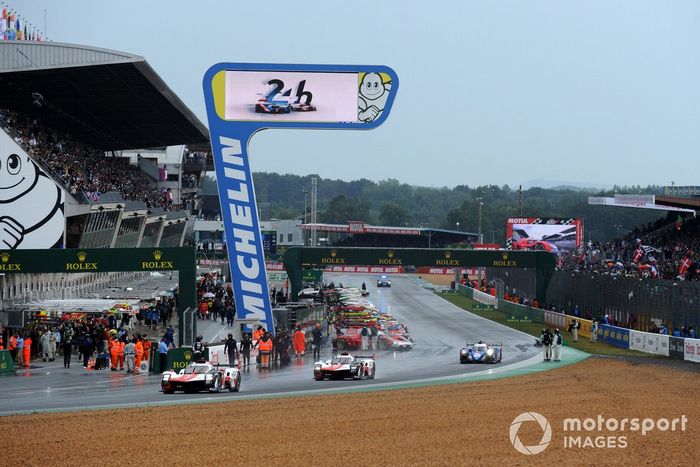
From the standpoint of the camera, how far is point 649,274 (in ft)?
188

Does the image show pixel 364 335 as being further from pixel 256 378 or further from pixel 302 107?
pixel 256 378

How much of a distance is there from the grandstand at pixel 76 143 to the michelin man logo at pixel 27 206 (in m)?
0.05

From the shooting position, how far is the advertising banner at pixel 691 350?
39.7m

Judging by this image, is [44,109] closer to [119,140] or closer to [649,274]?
[119,140]

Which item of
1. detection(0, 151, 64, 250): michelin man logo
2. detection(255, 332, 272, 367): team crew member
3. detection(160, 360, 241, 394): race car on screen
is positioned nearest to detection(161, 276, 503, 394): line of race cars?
detection(160, 360, 241, 394): race car on screen

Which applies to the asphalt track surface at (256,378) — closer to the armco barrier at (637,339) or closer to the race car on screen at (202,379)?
the race car on screen at (202,379)

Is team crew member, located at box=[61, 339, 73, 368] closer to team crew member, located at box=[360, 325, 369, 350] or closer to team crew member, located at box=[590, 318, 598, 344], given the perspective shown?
team crew member, located at box=[360, 325, 369, 350]

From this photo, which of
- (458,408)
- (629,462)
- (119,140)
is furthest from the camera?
(119,140)

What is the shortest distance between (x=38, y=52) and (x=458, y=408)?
3395 centimetres

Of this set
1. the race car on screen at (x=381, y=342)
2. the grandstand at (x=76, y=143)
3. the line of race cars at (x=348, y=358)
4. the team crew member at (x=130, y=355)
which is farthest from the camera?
the grandstand at (x=76, y=143)

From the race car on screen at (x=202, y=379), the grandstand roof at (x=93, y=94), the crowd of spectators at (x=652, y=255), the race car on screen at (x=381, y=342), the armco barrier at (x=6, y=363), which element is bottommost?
the race car on screen at (x=381, y=342)

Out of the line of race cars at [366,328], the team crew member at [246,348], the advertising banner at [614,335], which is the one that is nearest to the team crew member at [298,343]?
the line of race cars at [366,328]

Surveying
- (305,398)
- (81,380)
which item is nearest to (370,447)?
(305,398)

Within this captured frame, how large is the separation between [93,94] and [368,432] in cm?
4366
